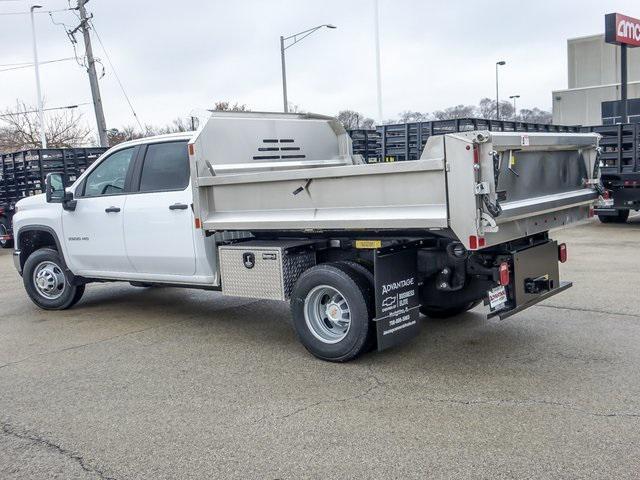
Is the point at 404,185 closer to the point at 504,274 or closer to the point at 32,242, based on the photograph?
the point at 504,274

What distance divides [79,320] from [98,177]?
176cm

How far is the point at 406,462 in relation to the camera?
3.99 meters

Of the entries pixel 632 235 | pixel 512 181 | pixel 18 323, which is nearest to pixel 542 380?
pixel 512 181

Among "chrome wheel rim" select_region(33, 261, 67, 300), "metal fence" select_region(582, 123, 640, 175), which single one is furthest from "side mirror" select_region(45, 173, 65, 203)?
"metal fence" select_region(582, 123, 640, 175)

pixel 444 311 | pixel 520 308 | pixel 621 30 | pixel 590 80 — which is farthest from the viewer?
pixel 590 80

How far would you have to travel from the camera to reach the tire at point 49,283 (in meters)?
→ 8.71

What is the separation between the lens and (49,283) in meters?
8.76

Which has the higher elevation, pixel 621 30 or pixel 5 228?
pixel 621 30

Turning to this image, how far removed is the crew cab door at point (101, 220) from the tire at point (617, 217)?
12.6m

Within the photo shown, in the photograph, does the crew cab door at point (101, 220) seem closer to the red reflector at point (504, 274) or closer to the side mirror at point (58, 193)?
the side mirror at point (58, 193)

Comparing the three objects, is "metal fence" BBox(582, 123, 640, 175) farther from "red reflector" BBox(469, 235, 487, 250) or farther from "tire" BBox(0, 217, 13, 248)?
"tire" BBox(0, 217, 13, 248)

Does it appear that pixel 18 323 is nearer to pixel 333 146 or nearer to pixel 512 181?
pixel 333 146

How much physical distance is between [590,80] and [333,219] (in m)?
40.3

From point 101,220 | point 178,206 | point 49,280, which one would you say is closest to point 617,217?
point 178,206
